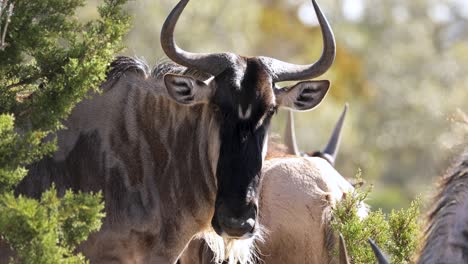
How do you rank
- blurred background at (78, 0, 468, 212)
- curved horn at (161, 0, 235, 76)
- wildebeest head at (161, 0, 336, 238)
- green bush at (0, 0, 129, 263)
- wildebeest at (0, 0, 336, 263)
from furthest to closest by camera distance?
blurred background at (78, 0, 468, 212)
curved horn at (161, 0, 235, 76)
wildebeest at (0, 0, 336, 263)
wildebeest head at (161, 0, 336, 238)
green bush at (0, 0, 129, 263)

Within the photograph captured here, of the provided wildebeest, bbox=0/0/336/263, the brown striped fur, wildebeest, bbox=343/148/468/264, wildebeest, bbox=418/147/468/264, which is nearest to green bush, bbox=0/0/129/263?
wildebeest, bbox=0/0/336/263

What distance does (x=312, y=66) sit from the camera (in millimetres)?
10672

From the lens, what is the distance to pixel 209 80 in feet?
33.9

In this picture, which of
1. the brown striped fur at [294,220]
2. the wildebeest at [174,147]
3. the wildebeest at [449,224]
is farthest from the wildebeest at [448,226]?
the brown striped fur at [294,220]

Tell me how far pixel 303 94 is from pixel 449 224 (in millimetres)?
3301

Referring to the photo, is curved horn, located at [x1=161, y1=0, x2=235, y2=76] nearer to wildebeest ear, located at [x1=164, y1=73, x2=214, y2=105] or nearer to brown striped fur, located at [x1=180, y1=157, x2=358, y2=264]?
wildebeest ear, located at [x1=164, y1=73, x2=214, y2=105]

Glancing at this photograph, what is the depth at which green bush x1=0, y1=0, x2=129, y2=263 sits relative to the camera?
794 centimetres

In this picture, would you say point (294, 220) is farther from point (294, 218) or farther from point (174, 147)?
point (174, 147)

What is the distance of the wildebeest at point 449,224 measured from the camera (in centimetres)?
744

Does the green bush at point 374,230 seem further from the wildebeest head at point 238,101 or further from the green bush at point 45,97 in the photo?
the green bush at point 45,97

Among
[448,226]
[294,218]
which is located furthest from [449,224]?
[294,218]

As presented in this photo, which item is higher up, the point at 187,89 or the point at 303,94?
the point at 187,89

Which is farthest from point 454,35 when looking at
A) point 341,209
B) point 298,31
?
point 341,209

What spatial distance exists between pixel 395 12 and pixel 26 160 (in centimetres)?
6227
